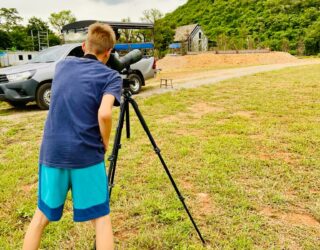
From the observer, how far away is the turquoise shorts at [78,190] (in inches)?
73.0

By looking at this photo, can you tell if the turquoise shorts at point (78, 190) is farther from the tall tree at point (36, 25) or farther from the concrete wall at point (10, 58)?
the tall tree at point (36, 25)

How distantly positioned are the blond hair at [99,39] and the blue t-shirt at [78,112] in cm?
9

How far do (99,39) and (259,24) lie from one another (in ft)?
165

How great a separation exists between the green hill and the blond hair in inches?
1373

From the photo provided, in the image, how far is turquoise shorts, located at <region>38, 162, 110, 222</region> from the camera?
186 cm

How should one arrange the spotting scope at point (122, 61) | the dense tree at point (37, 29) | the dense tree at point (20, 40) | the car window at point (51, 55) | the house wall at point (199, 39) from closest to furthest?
the spotting scope at point (122, 61)
the car window at point (51, 55)
the house wall at point (199, 39)
the dense tree at point (20, 40)
the dense tree at point (37, 29)

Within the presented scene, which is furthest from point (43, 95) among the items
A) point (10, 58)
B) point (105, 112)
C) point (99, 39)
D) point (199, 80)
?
point (10, 58)

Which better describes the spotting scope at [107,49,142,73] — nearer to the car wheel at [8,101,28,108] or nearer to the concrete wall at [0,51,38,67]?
the car wheel at [8,101,28,108]

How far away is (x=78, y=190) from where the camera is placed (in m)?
1.87

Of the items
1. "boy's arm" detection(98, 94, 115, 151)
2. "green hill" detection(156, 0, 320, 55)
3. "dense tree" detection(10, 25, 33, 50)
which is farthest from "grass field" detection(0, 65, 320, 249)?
"dense tree" detection(10, 25, 33, 50)

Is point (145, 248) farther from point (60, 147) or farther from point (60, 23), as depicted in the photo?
point (60, 23)

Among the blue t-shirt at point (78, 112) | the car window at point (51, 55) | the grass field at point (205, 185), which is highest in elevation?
the car window at point (51, 55)

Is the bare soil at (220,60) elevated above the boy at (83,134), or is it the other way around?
the bare soil at (220,60)

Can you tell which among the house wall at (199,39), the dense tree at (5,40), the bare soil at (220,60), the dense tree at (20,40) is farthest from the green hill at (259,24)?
the dense tree at (5,40)
